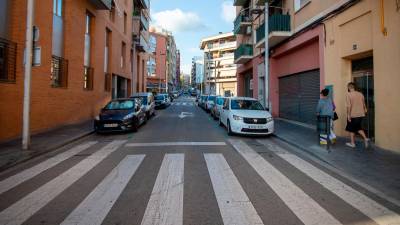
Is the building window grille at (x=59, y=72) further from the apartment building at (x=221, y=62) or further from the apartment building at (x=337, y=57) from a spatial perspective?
the apartment building at (x=221, y=62)

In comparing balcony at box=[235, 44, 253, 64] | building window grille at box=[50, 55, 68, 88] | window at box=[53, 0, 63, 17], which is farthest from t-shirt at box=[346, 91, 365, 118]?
balcony at box=[235, 44, 253, 64]

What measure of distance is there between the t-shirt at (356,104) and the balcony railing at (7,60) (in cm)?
1097

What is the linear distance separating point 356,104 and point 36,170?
8.46 meters

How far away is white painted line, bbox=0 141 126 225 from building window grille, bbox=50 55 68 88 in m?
7.94

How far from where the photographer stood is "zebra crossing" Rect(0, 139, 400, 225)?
13.3ft

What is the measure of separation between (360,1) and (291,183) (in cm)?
727

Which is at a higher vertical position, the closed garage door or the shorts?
the closed garage door

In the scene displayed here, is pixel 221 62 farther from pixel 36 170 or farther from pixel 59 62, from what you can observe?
pixel 36 170

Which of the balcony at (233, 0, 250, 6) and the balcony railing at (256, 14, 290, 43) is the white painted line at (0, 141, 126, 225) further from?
the balcony at (233, 0, 250, 6)

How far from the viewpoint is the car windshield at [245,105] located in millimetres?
13133

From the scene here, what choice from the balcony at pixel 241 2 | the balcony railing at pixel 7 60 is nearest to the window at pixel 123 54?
the balcony at pixel 241 2

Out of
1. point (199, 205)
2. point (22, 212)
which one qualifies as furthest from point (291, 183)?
point (22, 212)

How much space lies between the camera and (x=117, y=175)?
20.3ft

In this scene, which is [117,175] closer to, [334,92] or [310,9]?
[334,92]
